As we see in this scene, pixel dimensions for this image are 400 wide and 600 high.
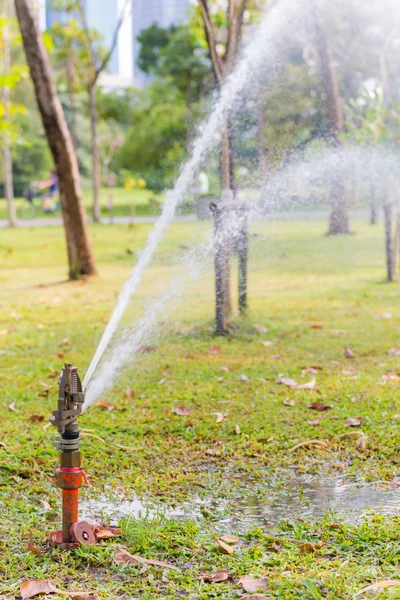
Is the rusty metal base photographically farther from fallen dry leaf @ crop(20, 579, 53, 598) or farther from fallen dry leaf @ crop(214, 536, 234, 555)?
fallen dry leaf @ crop(214, 536, 234, 555)

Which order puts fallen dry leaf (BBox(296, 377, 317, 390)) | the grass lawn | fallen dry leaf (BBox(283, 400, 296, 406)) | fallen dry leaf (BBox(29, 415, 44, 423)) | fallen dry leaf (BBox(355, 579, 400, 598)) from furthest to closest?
1. the grass lawn
2. fallen dry leaf (BBox(296, 377, 317, 390))
3. fallen dry leaf (BBox(283, 400, 296, 406))
4. fallen dry leaf (BBox(29, 415, 44, 423))
5. fallen dry leaf (BBox(355, 579, 400, 598))

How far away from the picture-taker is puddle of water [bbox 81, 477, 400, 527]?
343 centimetres

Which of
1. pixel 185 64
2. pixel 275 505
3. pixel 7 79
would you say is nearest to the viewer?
pixel 275 505

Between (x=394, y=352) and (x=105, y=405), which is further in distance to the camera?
(x=394, y=352)

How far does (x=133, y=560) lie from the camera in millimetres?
2969

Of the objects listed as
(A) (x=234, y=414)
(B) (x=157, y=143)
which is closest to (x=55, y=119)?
(A) (x=234, y=414)

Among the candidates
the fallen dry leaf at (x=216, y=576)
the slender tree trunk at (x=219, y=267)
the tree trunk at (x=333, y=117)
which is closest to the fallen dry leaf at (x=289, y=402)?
the slender tree trunk at (x=219, y=267)

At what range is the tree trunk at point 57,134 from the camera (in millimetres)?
9984

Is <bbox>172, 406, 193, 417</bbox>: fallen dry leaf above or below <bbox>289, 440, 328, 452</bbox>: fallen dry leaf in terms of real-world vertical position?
above

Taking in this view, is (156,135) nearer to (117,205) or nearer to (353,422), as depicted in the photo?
(117,205)

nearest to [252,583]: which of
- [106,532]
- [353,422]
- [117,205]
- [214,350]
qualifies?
[106,532]

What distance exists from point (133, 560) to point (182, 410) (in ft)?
6.65

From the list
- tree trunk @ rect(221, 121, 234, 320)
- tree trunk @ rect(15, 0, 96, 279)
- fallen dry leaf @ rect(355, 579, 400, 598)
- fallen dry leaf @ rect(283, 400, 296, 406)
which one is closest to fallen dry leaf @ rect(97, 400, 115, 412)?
fallen dry leaf @ rect(283, 400, 296, 406)

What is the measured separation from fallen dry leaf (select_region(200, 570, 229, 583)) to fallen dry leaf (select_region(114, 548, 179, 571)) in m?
0.13
